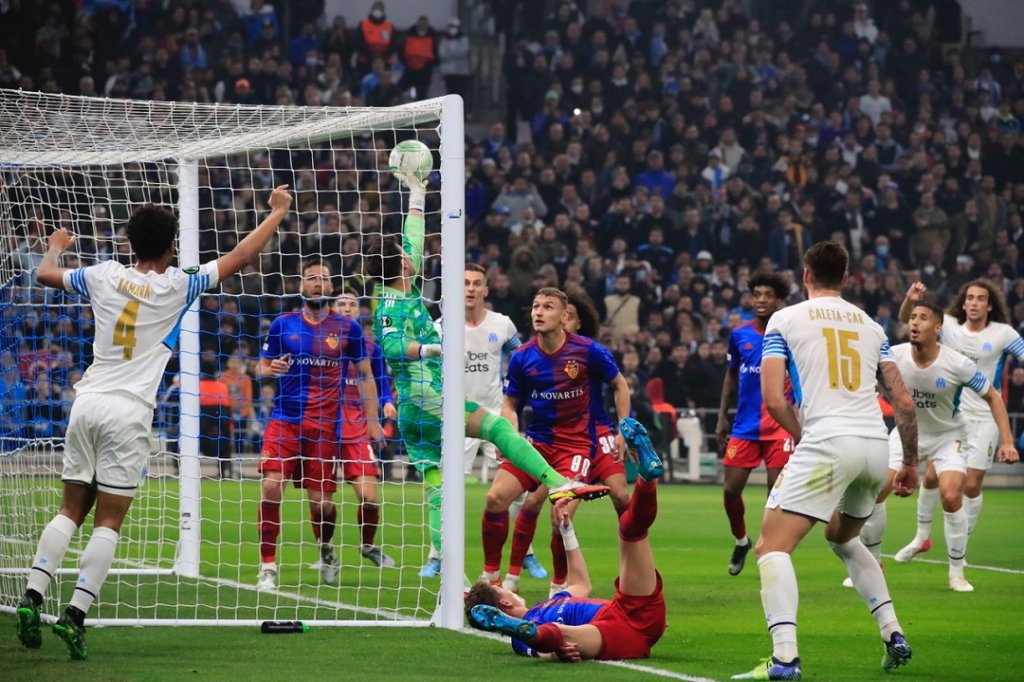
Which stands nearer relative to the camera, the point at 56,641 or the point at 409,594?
the point at 56,641

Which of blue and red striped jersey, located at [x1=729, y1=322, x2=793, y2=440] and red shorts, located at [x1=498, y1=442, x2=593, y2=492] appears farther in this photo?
blue and red striped jersey, located at [x1=729, y1=322, x2=793, y2=440]

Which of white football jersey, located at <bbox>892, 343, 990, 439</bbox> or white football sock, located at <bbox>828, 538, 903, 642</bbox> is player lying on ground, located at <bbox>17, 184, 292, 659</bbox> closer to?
white football sock, located at <bbox>828, 538, 903, 642</bbox>

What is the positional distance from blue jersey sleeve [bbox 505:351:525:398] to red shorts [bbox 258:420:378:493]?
1.32 m

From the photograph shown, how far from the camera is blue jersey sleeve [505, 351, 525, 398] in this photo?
9469mm

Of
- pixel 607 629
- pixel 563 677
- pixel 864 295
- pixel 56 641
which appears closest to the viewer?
pixel 563 677

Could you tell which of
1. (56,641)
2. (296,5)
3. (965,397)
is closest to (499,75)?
(296,5)

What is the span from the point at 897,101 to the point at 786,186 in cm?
384

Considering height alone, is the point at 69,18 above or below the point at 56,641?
above

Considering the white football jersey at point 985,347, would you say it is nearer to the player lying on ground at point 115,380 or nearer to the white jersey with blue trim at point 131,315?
the player lying on ground at point 115,380

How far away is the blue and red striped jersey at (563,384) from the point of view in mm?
9414

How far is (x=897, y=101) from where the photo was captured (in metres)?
28.8

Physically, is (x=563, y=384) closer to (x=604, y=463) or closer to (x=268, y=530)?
(x=604, y=463)

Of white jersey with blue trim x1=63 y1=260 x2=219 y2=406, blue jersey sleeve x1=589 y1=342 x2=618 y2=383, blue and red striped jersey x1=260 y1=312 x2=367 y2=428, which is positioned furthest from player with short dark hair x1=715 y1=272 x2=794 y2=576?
white jersey with blue trim x1=63 y1=260 x2=219 y2=406

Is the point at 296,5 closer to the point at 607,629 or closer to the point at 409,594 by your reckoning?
the point at 409,594
